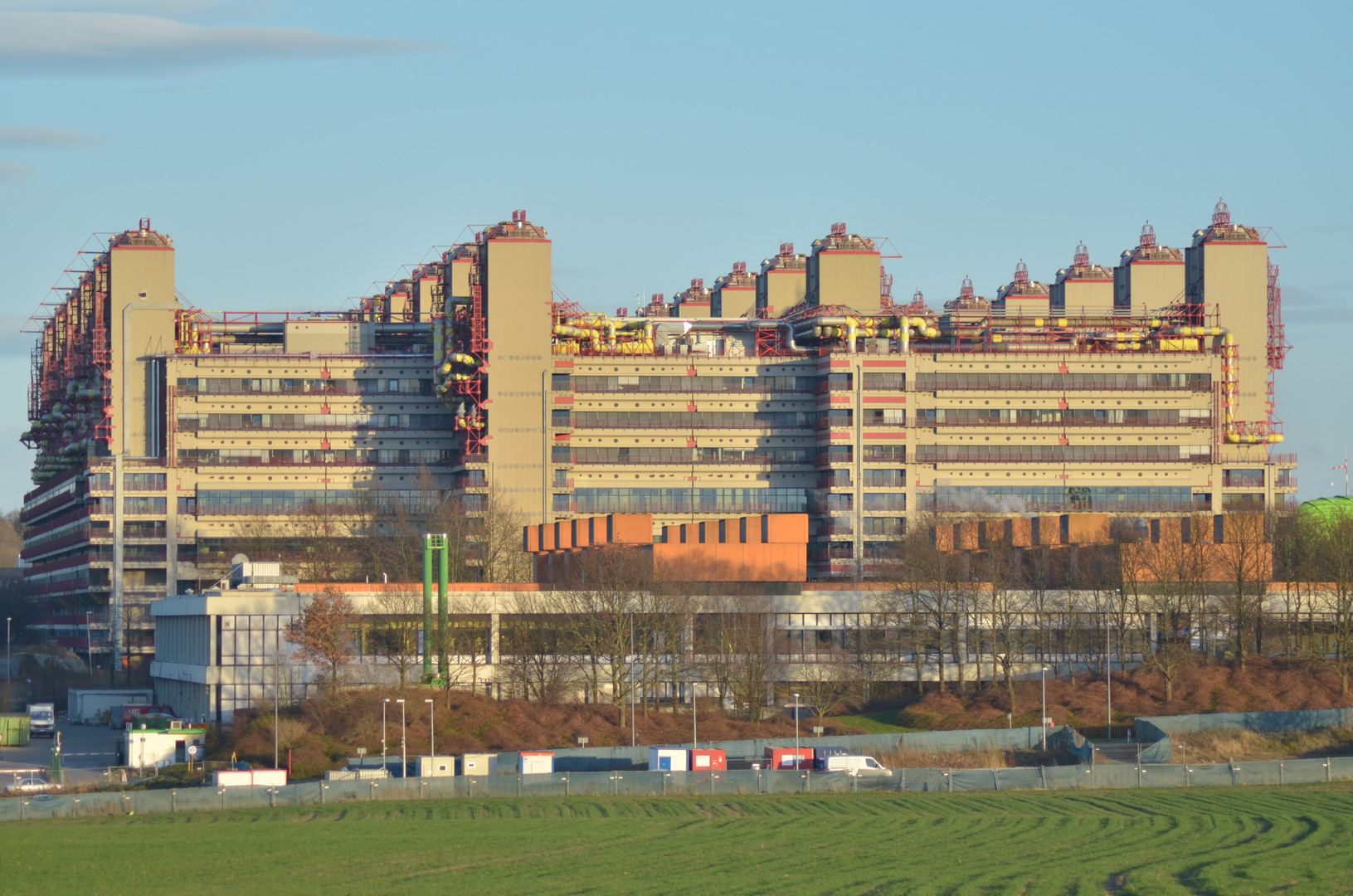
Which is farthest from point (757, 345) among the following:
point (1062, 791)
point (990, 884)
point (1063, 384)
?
point (990, 884)

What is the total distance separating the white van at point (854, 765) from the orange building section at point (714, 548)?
121 feet

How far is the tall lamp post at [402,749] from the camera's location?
9181 cm

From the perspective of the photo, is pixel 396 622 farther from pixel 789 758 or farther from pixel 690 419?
pixel 690 419

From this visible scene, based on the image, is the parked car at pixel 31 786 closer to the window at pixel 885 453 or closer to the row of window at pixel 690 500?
the row of window at pixel 690 500

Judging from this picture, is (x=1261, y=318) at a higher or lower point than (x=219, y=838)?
higher

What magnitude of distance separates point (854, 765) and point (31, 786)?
3838 cm

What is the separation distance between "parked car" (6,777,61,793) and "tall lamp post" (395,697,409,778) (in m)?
15.9

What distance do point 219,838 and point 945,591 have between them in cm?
6498

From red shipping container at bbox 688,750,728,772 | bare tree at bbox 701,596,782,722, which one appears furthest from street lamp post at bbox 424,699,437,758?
bare tree at bbox 701,596,782,722

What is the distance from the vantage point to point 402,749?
95.9 metres

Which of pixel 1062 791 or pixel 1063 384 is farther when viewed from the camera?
pixel 1063 384

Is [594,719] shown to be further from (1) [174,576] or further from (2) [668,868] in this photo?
(1) [174,576]

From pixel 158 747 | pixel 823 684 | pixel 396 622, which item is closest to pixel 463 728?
pixel 158 747

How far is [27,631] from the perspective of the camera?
7598 inches
